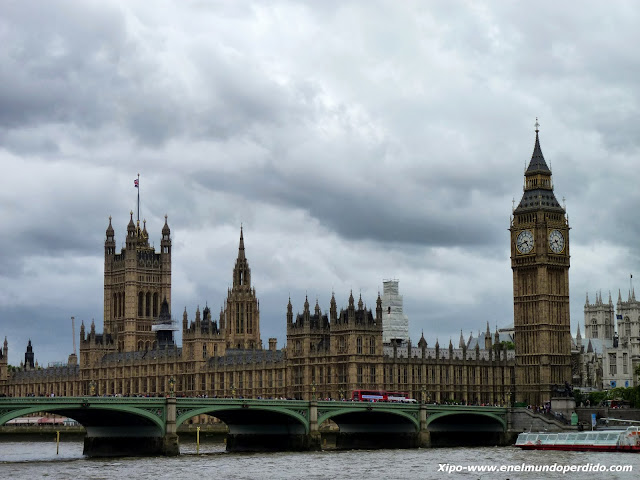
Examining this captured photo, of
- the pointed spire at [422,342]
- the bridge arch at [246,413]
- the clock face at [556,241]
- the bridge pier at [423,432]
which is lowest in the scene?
the bridge pier at [423,432]

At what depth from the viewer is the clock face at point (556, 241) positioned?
495ft

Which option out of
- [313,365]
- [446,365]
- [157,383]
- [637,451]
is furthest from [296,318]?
[637,451]

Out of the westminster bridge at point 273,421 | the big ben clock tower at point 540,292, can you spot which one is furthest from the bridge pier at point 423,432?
the big ben clock tower at point 540,292

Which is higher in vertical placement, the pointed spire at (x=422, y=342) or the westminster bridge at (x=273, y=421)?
the pointed spire at (x=422, y=342)

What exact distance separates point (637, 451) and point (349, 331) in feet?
161

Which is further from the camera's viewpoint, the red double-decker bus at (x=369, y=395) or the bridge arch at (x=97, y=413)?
the red double-decker bus at (x=369, y=395)

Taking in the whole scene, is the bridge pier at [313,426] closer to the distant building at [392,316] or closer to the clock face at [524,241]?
Result: the clock face at [524,241]

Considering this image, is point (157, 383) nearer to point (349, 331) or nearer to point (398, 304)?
point (398, 304)

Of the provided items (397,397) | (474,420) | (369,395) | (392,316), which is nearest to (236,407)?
(474,420)

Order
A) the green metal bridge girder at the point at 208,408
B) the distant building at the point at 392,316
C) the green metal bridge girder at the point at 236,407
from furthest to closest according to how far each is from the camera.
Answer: the distant building at the point at 392,316, the green metal bridge girder at the point at 236,407, the green metal bridge girder at the point at 208,408

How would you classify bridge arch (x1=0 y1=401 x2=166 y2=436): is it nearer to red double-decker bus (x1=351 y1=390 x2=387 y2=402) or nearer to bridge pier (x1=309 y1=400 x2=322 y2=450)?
bridge pier (x1=309 y1=400 x2=322 y2=450)

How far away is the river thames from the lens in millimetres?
84625

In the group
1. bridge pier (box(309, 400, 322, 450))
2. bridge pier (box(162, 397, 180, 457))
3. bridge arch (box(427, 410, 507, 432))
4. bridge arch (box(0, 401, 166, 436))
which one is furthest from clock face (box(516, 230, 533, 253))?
bridge pier (box(162, 397, 180, 457))

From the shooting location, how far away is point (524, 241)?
152 m
